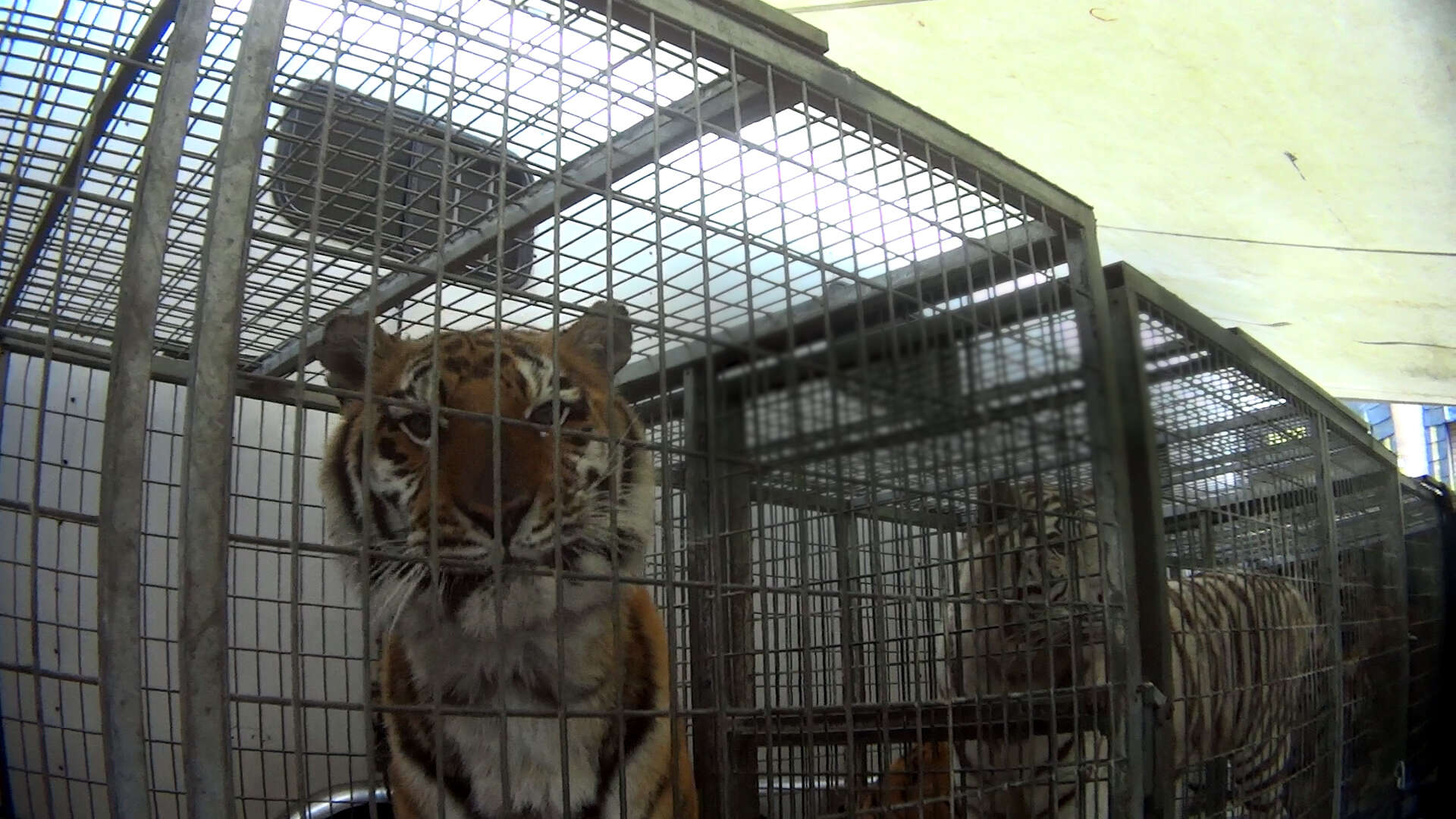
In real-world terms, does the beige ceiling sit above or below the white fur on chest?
above

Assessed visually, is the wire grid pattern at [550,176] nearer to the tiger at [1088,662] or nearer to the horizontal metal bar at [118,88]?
the horizontal metal bar at [118,88]

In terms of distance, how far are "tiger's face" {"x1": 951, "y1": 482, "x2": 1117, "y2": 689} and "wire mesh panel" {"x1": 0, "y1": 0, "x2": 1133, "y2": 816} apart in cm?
2

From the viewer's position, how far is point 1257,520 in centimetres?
155

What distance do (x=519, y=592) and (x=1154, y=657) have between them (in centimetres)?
92

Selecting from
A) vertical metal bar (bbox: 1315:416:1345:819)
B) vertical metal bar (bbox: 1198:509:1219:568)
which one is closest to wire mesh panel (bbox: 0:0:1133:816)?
vertical metal bar (bbox: 1198:509:1219:568)

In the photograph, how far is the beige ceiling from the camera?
6.49ft

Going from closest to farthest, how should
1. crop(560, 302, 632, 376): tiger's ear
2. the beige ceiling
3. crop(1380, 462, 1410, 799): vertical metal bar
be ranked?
crop(560, 302, 632, 376): tiger's ear, crop(1380, 462, 1410, 799): vertical metal bar, the beige ceiling

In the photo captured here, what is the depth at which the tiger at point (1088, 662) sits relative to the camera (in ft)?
4.17

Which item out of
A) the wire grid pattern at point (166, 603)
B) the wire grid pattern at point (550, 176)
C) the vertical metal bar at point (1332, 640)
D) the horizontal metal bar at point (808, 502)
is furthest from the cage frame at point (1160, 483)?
the wire grid pattern at point (166, 603)

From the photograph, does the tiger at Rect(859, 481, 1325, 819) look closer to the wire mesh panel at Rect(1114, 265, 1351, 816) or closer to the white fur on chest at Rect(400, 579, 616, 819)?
the wire mesh panel at Rect(1114, 265, 1351, 816)

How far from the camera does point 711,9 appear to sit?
1.18 meters

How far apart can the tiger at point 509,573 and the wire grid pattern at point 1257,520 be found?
779 mm

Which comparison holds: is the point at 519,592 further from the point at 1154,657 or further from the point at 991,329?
the point at 991,329

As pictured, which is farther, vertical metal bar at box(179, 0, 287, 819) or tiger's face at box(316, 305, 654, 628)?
tiger's face at box(316, 305, 654, 628)
